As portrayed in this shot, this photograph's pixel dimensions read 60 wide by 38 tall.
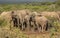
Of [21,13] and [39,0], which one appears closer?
[21,13]

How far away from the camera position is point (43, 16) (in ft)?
66.0

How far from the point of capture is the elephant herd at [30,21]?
19.6 m

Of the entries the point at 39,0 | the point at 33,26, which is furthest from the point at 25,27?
the point at 39,0

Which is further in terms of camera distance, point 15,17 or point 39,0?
point 39,0

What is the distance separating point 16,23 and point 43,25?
1.75 m

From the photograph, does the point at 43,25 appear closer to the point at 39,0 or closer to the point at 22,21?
the point at 22,21

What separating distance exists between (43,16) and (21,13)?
1501 mm

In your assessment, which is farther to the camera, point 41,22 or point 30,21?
point 30,21

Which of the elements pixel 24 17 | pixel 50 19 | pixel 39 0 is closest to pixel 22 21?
pixel 24 17

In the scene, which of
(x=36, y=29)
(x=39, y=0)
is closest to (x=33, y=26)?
(x=36, y=29)

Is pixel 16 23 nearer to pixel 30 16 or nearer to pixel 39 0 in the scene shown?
pixel 30 16

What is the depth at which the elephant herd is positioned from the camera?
19.6m

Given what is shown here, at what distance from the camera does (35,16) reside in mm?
20000

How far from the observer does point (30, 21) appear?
66.5ft
